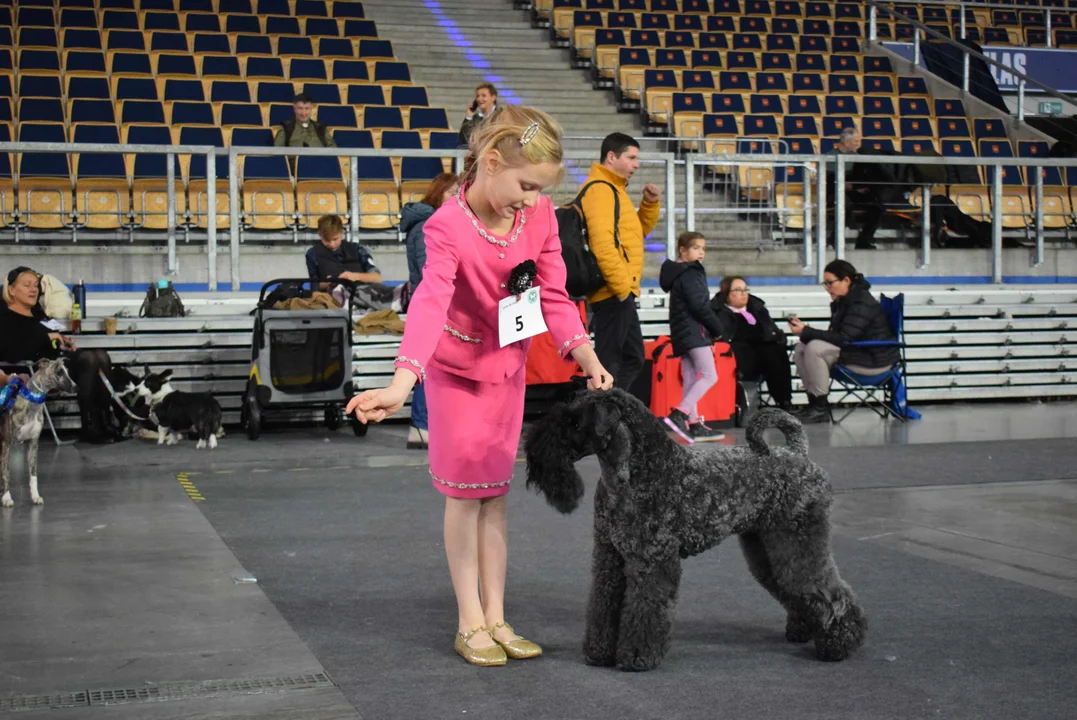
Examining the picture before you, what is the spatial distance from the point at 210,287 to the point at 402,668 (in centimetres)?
678

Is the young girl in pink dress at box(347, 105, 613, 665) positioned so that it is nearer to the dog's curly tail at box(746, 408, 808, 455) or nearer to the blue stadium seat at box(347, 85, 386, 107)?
the dog's curly tail at box(746, 408, 808, 455)

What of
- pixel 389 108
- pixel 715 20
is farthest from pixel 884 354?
Result: pixel 715 20

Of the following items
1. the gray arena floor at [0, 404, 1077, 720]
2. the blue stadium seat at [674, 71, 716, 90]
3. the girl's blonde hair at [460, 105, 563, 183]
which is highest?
the blue stadium seat at [674, 71, 716, 90]

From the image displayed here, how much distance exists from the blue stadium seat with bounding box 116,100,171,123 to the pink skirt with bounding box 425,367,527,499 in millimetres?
9429

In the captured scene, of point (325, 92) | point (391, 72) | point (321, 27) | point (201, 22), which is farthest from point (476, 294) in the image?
point (321, 27)

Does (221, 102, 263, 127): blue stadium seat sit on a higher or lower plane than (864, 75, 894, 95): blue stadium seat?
lower

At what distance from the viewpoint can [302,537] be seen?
551 cm

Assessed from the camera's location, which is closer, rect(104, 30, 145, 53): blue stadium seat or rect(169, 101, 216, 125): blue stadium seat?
rect(169, 101, 216, 125): blue stadium seat

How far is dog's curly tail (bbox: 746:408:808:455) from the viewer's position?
3705mm

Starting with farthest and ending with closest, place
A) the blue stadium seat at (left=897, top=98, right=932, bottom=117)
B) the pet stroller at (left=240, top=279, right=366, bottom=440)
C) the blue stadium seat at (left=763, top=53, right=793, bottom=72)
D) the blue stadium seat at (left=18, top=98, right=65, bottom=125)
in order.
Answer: the blue stadium seat at (left=763, top=53, right=793, bottom=72) → the blue stadium seat at (left=897, top=98, right=932, bottom=117) → the blue stadium seat at (left=18, top=98, right=65, bottom=125) → the pet stroller at (left=240, top=279, right=366, bottom=440)

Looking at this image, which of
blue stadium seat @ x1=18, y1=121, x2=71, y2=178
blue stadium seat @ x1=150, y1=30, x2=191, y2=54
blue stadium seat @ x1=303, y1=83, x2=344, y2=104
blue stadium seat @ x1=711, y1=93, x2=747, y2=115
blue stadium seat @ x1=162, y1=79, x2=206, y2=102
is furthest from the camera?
blue stadium seat @ x1=711, y1=93, x2=747, y2=115

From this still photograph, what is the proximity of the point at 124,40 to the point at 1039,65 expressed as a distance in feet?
41.6

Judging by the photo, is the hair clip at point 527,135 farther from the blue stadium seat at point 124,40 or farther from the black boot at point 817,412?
the blue stadium seat at point 124,40

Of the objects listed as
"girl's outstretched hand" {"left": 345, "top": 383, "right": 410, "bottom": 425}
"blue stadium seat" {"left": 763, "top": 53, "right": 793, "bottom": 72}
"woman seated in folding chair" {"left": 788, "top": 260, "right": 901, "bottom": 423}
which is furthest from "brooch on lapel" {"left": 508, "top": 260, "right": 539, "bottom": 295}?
"blue stadium seat" {"left": 763, "top": 53, "right": 793, "bottom": 72}
